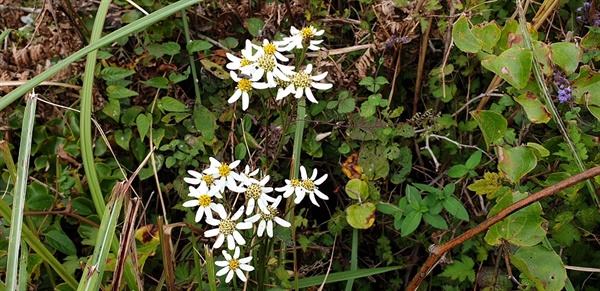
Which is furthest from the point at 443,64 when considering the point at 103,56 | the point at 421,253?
the point at 103,56

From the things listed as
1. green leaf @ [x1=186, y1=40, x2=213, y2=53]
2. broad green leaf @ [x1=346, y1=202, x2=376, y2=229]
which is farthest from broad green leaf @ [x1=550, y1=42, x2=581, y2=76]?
green leaf @ [x1=186, y1=40, x2=213, y2=53]

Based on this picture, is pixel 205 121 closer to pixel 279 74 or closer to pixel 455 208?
pixel 279 74

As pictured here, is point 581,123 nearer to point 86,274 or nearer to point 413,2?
point 413,2

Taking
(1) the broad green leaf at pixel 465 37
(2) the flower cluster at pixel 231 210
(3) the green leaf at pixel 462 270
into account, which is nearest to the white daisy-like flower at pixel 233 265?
(2) the flower cluster at pixel 231 210

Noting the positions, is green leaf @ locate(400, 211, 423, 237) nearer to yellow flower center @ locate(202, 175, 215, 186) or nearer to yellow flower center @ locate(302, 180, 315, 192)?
yellow flower center @ locate(302, 180, 315, 192)

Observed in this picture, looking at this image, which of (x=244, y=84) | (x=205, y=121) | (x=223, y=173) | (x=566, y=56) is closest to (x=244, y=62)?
(x=244, y=84)
